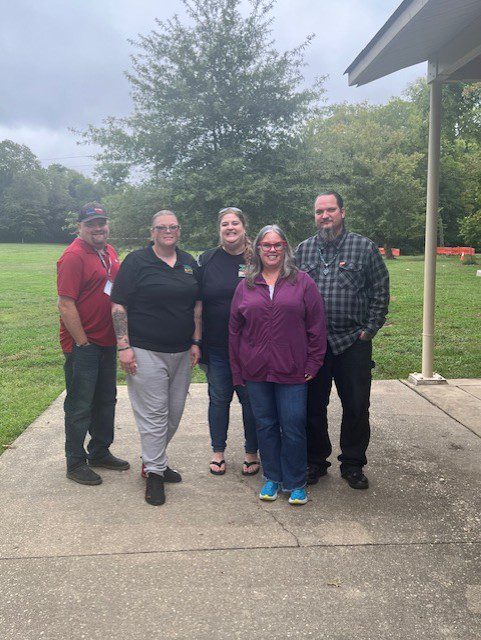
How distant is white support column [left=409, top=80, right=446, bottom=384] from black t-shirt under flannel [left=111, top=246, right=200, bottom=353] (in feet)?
11.4

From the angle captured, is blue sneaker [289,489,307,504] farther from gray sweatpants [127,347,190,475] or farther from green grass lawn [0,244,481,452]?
green grass lawn [0,244,481,452]

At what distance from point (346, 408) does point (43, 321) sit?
9663mm

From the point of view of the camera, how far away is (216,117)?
339 inches

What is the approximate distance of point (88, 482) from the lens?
4.03m

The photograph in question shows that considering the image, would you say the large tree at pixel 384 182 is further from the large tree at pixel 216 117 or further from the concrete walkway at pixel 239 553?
the concrete walkway at pixel 239 553

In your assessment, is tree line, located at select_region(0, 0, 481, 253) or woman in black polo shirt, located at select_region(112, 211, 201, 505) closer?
woman in black polo shirt, located at select_region(112, 211, 201, 505)

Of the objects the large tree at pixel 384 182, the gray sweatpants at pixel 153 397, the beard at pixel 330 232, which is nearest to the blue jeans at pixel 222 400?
the gray sweatpants at pixel 153 397

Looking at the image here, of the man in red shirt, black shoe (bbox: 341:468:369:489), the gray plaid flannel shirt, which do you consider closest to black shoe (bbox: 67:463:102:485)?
the man in red shirt

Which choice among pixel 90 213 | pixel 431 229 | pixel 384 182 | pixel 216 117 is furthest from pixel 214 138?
pixel 384 182

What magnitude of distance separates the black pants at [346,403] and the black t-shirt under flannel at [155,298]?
3.23 feet

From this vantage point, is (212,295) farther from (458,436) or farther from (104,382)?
(458,436)

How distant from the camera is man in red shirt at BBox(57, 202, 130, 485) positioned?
386 centimetres

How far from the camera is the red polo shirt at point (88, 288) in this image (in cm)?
384

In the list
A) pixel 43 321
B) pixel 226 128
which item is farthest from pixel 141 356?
pixel 43 321
